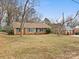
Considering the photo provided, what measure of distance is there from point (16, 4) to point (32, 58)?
4139cm

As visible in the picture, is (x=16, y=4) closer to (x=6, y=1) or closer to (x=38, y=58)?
(x=6, y=1)

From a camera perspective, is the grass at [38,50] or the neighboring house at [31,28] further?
the neighboring house at [31,28]

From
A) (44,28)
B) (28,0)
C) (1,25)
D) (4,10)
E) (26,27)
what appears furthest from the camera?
(1,25)

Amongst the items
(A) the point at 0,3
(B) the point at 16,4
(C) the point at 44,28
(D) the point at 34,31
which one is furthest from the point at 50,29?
(A) the point at 0,3

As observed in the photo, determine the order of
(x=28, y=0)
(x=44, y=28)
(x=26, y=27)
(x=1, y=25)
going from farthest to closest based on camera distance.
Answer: (x=1, y=25) < (x=44, y=28) < (x=26, y=27) < (x=28, y=0)

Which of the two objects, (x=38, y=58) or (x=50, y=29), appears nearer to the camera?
(x=38, y=58)

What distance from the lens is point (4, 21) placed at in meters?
60.2

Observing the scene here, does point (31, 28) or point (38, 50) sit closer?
point (38, 50)

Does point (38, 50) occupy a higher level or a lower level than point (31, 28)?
lower

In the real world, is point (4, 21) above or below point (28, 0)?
below

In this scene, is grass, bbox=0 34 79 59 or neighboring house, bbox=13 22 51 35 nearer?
grass, bbox=0 34 79 59

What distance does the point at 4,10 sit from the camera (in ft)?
178

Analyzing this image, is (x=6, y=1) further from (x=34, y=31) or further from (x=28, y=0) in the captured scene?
(x=28, y=0)

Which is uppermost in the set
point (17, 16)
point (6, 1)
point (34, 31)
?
point (6, 1)
